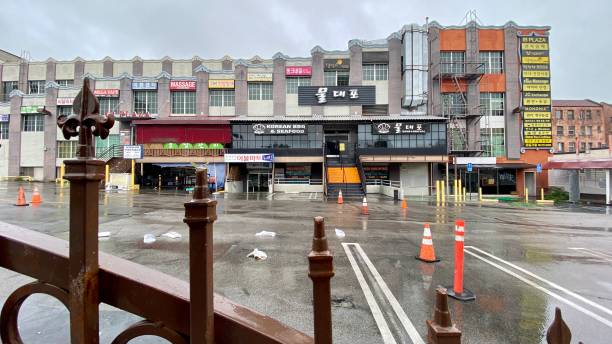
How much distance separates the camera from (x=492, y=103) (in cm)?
3494

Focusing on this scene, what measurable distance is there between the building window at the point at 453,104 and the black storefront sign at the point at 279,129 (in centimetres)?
1664

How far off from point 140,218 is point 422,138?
26.5 m

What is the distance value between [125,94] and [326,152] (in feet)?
85.0

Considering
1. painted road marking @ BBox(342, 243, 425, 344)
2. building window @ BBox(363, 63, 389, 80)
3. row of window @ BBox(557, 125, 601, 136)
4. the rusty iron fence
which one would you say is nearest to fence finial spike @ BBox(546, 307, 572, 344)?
the rusty iron fence

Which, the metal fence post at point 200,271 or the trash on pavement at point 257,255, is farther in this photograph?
the trash on pavement at point 257,255

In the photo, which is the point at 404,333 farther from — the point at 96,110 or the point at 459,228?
the point at 96,110

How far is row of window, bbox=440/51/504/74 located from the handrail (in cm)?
3886

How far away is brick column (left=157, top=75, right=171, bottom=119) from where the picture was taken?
3662 cm

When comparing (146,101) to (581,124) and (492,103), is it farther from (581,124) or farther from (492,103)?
(581,124)

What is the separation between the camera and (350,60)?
36.4 m

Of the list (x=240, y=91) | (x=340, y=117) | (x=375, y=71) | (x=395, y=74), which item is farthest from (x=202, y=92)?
(x=395, y=74)

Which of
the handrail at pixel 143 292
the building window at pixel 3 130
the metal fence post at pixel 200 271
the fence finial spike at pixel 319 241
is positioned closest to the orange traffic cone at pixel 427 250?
the fence finial spike at pixel 319 241

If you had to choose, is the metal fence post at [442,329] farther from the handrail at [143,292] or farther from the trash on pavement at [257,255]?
the trash on pavement at [257,255]

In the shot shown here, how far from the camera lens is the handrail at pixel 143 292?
133 cm
